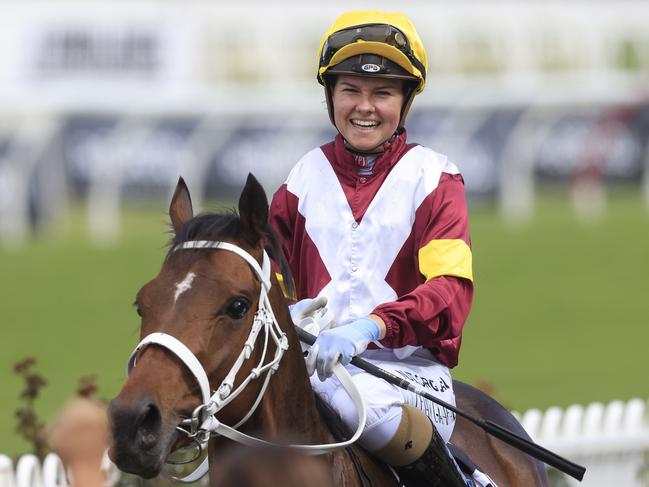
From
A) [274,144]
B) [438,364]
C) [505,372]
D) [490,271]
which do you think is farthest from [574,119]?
[438,364]

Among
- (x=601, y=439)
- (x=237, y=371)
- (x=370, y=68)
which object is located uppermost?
(x=370, y=68)

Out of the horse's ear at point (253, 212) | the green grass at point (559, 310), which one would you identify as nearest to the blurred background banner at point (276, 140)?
the green grass at point (559, 310)

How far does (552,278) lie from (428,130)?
583 cm

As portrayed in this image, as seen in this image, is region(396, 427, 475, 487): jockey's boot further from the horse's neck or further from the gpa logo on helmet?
the gpa logo on helmet

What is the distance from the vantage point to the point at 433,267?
11.6ft

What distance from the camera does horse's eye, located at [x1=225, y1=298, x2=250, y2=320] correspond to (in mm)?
3018

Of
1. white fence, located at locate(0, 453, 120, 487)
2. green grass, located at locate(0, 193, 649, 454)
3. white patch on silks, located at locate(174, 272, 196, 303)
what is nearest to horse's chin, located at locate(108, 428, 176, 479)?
white patch on silks, located at locate(174, 272, 196, 303)

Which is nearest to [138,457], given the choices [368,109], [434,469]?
[434,469]

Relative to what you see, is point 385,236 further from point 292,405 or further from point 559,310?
point 559,310

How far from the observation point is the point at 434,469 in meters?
3.55

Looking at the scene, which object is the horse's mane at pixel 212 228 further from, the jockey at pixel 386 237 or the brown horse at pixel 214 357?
the jockey at pixel 386 237

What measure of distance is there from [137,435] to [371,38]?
4.58 ft

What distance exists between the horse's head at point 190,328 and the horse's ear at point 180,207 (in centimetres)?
2

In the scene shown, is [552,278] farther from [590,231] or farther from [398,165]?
[398,165]
